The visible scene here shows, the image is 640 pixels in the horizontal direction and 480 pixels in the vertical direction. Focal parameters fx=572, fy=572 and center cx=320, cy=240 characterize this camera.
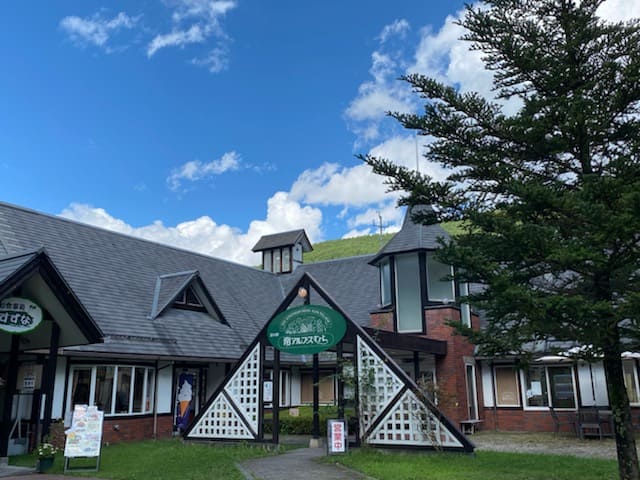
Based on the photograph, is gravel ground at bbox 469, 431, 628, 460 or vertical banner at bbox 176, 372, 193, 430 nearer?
gravel ground at bbox 469, 431, 628, 460

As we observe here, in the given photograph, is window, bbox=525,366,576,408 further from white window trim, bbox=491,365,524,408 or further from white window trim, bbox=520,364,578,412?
white window trim, bbox=491,365,524,408

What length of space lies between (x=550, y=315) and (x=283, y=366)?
15.5m

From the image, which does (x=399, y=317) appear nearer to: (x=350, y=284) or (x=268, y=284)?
(x=350, y=284)

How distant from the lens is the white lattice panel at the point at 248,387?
577 inches

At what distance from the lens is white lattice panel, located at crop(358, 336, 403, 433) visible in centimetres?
1297

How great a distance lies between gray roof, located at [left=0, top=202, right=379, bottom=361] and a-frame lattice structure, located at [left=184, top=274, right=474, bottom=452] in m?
3.25

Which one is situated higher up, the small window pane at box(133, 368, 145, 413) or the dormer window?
the dormer window

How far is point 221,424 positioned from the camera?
14930mm

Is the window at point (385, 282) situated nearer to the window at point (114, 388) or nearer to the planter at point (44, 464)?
the window at point (114, 388)

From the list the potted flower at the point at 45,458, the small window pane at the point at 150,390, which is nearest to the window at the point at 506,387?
the small window pane at the point at 150,390

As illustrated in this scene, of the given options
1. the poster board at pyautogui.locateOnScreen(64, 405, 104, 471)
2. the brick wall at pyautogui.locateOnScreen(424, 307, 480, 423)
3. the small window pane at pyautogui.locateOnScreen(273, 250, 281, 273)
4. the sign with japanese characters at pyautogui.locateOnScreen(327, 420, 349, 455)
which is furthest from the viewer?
the small window pane at pyautogui.locateOnScreen(273, 250, 281, 273)

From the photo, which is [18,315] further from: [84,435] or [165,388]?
[165,388]

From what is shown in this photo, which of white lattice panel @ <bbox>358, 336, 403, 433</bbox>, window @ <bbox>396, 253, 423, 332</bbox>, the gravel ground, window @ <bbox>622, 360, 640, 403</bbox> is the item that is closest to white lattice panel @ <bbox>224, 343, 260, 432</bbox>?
white lattice panel @ <bbox>358, 336, 403, 433</bbox>

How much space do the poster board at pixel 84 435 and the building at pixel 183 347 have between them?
2470mm
